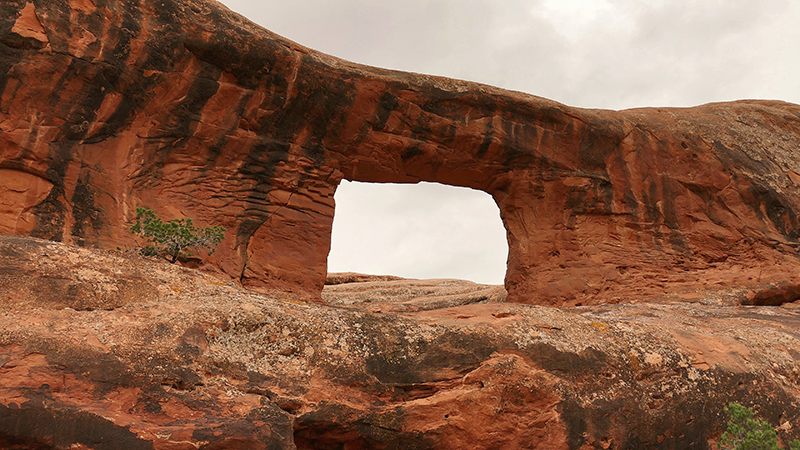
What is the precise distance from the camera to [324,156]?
16.5 m

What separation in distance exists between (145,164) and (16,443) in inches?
395

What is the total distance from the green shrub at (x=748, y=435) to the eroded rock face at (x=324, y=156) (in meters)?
9.78

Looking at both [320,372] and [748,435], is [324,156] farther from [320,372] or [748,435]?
[748,435]

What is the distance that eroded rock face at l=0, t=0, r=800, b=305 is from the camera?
12.6 meters

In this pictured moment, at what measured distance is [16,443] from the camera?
5.16 m

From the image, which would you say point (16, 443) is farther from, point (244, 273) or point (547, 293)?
point (547, 293)

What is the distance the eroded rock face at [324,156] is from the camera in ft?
41.3

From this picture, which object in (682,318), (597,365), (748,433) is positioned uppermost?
(682,318)

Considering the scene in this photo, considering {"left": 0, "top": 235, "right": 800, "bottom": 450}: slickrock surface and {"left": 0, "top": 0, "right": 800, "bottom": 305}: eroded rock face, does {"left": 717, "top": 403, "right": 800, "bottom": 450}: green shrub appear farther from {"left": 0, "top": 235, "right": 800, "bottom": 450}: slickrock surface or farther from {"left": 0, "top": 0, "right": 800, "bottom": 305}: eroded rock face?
{"left": 0, "top": 0, "right": 800, "bottom": 305}: eroded rock face

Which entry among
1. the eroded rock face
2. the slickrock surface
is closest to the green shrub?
the slickrock surface

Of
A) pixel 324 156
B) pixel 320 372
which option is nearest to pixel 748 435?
pixel 320 372

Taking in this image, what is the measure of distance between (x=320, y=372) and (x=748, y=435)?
4991mm

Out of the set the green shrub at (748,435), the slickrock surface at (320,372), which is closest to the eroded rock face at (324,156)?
the slickrock surface at (320,372)

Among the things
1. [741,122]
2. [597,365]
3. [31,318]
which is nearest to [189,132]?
[31,318]
